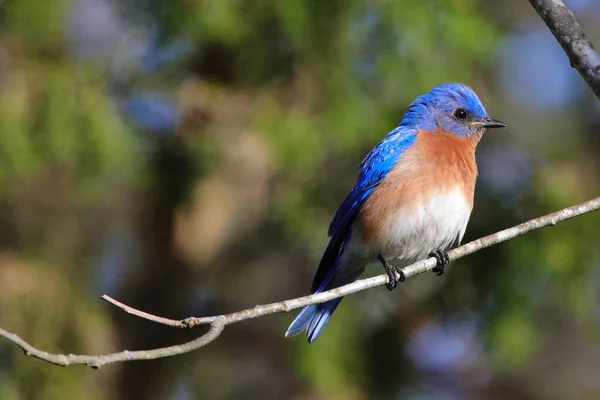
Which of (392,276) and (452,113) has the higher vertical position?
(452,113)

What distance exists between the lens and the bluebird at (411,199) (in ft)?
17.5

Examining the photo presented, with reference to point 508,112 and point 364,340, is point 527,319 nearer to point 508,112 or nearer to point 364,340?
point 364,340

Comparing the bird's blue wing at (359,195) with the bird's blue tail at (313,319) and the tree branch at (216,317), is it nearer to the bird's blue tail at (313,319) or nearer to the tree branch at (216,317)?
the bird's blue tail at (313,319)

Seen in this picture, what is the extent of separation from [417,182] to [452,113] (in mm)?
758

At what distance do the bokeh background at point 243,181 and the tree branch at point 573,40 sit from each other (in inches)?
127

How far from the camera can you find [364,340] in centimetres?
794

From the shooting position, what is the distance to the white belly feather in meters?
5.31

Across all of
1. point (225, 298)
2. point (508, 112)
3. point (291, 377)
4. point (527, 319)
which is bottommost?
point (527, 319)

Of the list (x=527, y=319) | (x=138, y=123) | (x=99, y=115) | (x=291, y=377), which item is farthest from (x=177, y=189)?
(x=527, y=319)

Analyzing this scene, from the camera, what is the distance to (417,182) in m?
5.39

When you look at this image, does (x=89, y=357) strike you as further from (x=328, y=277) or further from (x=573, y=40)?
(x=328, y=277)

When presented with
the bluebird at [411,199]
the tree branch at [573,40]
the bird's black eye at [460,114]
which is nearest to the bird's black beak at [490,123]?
the bluebird at [411,199]

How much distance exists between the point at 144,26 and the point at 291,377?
4.06 metres

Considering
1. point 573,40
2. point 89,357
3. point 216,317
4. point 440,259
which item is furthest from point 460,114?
point 89,357
